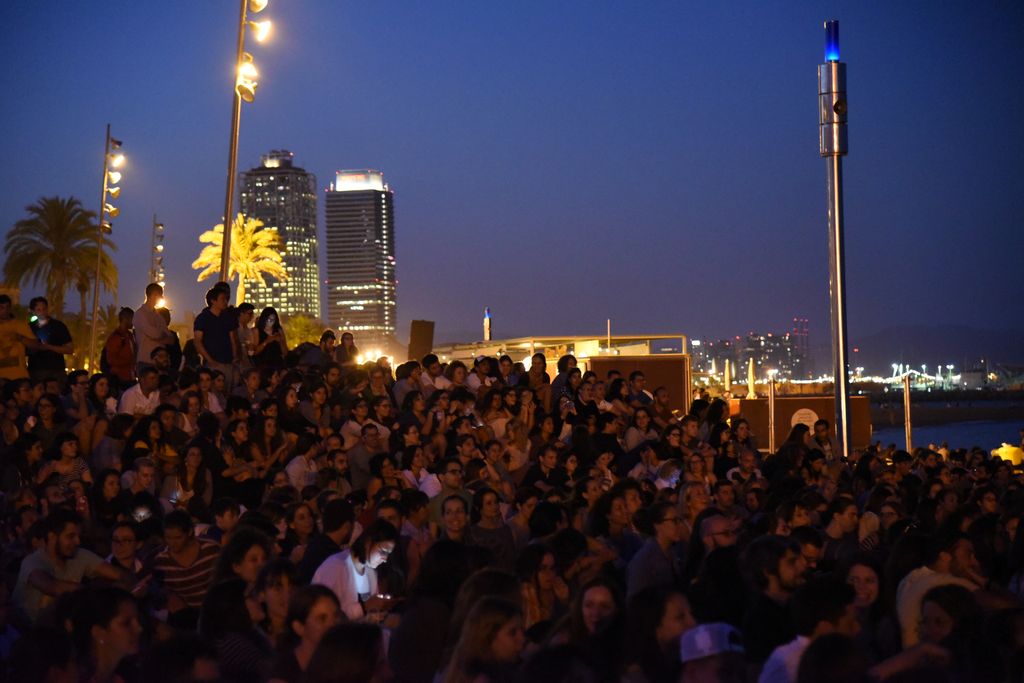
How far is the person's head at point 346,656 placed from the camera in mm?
Answer: 4516

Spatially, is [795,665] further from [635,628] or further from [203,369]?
[203,369]

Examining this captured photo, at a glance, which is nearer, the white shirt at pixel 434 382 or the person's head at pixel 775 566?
the person's head at pixel 775 566

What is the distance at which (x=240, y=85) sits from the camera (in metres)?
18.2

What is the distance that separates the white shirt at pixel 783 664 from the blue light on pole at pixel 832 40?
1258cm

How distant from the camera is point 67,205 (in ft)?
146

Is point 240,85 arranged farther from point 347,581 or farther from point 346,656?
point 346,656

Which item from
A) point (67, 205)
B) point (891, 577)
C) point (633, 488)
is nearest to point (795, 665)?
point (891, 577)

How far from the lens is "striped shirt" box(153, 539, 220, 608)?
26.1ft

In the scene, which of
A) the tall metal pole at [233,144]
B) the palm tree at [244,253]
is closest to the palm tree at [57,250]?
the palm tree at [244,253]

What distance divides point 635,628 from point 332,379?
9.46 m

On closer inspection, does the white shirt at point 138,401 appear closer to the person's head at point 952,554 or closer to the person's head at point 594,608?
the person's head at point 594,608

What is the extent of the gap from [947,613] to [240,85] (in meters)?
14.7

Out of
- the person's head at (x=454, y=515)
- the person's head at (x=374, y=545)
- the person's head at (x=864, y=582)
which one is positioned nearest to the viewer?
the person's head at (x=864, y=582)

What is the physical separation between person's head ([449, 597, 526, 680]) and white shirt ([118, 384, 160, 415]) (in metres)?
8.98
